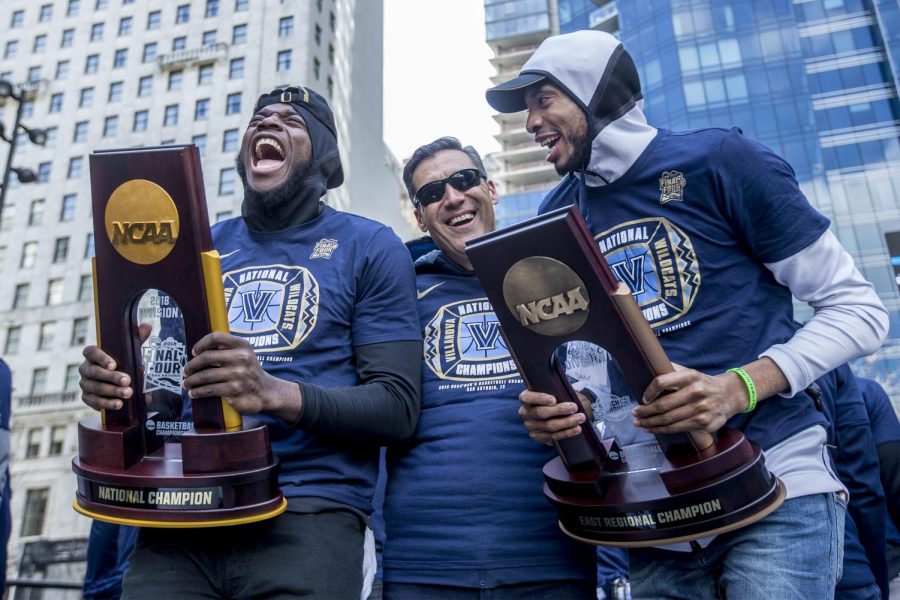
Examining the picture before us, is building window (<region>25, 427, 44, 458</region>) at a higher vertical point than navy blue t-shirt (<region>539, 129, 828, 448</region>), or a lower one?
higher

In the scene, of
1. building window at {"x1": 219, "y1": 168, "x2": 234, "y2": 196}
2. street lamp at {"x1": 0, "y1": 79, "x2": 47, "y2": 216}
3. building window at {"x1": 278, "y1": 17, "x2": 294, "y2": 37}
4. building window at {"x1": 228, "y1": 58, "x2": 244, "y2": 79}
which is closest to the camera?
street lamp at {"x1": 0, "y1": 79, "x2": 47, "y2": 216}

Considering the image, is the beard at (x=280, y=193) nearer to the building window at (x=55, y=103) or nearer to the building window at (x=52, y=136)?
the building window at (x=52, y=136)

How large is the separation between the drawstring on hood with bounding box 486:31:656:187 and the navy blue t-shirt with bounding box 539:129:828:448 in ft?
0.32

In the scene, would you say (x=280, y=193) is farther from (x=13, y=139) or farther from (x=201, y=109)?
(x=201, y=109)

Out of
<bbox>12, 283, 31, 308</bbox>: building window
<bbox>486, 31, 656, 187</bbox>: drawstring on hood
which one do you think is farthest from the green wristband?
<bbox>12, 283, 31, 308</bbox>: building window

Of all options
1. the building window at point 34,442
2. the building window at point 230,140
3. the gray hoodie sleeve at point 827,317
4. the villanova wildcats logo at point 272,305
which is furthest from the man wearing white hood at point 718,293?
the building window at point 34,442

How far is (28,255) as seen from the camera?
38.1 meters

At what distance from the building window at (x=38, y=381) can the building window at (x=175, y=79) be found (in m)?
17.4

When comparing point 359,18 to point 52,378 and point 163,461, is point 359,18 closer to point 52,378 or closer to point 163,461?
point 52,378

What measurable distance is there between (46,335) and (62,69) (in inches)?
683

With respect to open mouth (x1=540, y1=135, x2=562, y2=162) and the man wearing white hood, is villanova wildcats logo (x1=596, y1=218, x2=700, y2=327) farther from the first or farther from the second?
open mouth (x1=540, y1=135, x2=562, y2=162)

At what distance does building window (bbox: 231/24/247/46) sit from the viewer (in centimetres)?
3947

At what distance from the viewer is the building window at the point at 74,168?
3888cm

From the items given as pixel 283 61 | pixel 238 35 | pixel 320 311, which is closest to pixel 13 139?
pixel 320 311
